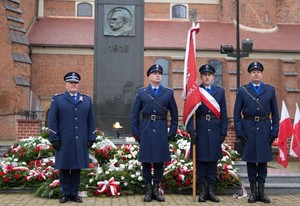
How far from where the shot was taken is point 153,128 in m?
6.30

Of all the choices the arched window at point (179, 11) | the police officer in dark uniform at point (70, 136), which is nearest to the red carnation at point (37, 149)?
the police officer in dark uniform at point (70, 136)

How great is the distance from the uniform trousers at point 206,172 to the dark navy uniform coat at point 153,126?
53 centimetres

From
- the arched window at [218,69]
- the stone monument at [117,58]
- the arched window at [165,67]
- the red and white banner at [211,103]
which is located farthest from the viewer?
the arched window at [218,69]

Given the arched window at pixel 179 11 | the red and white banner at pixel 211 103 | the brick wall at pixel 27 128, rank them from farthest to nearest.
Answer: 1. the arched window at pixel 179 11
2. the brick wall at pixel 27 128
3. the red and white banner at pixel 211 103

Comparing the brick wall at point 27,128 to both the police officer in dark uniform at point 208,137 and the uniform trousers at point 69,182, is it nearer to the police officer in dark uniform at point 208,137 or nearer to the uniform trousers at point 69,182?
the uniform trousers at point 69,182

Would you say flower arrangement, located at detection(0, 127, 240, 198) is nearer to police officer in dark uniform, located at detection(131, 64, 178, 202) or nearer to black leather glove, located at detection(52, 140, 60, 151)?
police officer in dark uniform, located at detection(131, 64, 178, 202)

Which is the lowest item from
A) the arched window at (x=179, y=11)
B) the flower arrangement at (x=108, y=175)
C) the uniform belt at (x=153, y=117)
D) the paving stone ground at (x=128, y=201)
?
the paving stone ground at (x=128, y=201)

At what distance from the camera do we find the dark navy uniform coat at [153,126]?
622cm

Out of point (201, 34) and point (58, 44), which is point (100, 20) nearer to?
point (58, 44)

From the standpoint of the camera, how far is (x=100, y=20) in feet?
36.9

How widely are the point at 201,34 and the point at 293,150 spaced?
17.0m

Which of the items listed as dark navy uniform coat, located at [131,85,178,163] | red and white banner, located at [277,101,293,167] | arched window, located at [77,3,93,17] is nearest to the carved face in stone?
red and white banner, located at [277,101,293,167]

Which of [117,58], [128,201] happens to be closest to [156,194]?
[128,201]

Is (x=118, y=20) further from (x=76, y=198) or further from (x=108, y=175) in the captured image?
(x=76, y=198)
